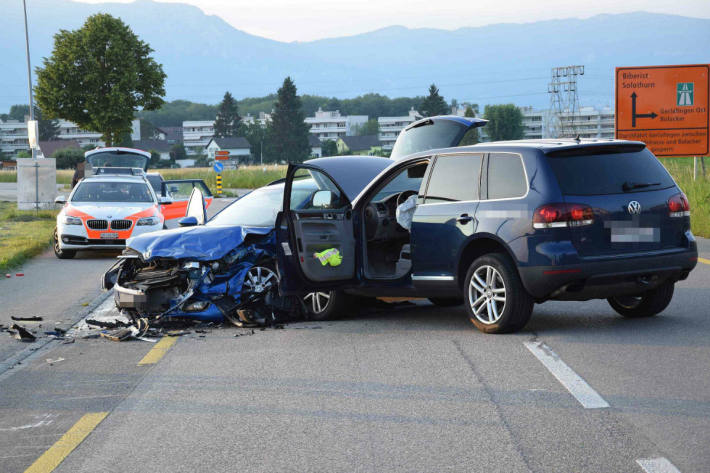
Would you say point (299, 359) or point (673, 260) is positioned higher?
point (673, 260)

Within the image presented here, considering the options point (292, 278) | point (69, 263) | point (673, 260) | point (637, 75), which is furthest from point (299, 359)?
point (637, 75)

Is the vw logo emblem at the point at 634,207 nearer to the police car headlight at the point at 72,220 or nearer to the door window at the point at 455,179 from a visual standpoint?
the door window at the point at 455,179

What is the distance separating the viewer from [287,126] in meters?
131

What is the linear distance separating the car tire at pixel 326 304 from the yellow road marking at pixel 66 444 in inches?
153

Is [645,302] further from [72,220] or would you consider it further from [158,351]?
[72,220]

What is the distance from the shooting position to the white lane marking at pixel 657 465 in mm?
4438

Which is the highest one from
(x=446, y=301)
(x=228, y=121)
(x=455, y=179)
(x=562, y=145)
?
(x=228, y=121)

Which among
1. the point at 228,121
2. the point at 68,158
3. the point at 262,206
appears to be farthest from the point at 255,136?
the point at 262,206

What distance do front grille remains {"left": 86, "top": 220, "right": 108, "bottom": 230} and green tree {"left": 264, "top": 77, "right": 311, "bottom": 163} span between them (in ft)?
370

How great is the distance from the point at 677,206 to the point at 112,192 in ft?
42.8

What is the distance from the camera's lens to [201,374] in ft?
23.3

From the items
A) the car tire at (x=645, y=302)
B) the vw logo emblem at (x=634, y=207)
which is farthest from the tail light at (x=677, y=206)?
the car tire at (x=645, y=302)

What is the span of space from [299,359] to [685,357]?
9.77 feet

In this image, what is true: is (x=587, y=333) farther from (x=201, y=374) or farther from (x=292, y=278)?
(x=201, y=374)
